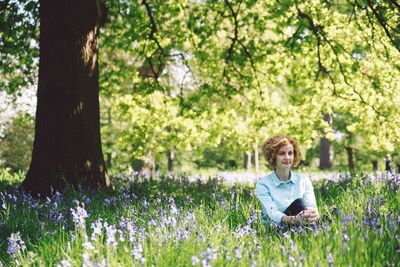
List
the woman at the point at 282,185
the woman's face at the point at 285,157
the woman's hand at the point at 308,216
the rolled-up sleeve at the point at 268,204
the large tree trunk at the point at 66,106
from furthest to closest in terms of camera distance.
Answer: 1. the large tree trunk at the point at 66,106
2. the woman's face at the point at 285,157
3. the woman at the point at 282,185
4. the rolled-up sleeve at the point at 268,204
5. the woman's hand at the point at 308,216

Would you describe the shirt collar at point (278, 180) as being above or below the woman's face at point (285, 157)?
below

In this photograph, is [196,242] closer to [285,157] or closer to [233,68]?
[285,157]

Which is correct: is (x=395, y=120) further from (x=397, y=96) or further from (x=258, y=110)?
(x=258, y=110)

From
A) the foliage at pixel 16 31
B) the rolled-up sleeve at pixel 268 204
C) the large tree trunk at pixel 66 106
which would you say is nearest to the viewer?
the rolled-up sleeve at pixel 268 204

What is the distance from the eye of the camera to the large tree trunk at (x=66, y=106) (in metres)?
5.32

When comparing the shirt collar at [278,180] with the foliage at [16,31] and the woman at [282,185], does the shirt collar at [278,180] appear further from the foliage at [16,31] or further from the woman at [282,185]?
the foliage at [16,31]

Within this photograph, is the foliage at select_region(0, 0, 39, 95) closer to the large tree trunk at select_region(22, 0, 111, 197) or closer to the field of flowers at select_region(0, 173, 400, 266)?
the large tree trunk at select_region(22, 0, 111, 197)

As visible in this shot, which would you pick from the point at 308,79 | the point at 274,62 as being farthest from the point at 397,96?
the point at 274,62

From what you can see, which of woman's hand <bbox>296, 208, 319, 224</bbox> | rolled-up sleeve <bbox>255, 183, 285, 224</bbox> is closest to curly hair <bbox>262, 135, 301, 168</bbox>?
rolled-up sleeve <bbox>255, 183, 285, 224</bbox>

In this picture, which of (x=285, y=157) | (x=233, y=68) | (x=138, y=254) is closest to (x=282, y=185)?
(x=285, y=157)

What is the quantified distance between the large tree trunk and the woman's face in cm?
323

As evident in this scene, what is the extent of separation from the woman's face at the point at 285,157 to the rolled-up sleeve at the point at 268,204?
1.07 ft

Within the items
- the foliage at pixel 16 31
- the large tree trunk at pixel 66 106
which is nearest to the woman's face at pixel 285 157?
the large tree trunk at pixel 66 106

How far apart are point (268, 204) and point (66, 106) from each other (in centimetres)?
374
